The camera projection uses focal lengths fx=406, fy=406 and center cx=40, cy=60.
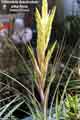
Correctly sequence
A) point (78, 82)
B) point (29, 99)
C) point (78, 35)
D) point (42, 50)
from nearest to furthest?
point (42, 50) → point (29, 99) → point (78, 82) → point (78, 35)

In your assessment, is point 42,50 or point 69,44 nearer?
point 42,50

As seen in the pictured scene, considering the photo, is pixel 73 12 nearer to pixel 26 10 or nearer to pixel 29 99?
pixel 26 10

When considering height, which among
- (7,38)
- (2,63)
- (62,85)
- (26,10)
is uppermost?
(26,10)

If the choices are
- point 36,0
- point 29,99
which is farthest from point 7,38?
point 29,99

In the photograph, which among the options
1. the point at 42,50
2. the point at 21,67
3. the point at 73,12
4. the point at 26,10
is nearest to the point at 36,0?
the point at 26,10

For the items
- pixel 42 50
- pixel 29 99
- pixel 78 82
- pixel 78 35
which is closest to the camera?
pixel 42 50

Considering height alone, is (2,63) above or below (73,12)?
below

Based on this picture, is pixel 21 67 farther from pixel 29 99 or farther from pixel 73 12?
→ pixel 73 12

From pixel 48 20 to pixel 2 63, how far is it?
3.37 ft

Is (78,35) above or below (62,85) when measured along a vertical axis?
above

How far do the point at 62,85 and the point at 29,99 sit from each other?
64cm

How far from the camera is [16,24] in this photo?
426 cm

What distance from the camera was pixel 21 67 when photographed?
4289mm

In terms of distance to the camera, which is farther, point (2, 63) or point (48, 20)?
point (2, 63)
